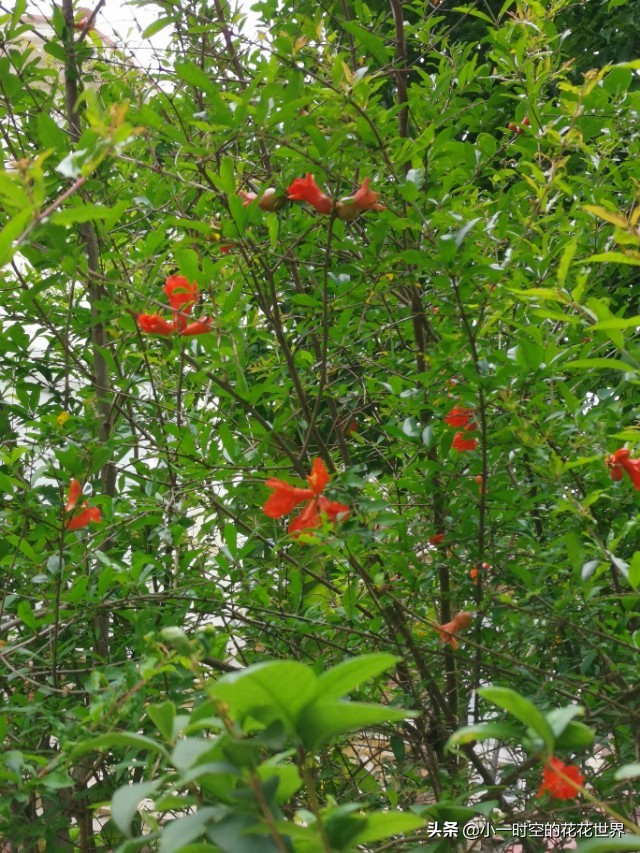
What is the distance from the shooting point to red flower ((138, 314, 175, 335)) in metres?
1.38

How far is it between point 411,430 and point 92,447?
1.75ft

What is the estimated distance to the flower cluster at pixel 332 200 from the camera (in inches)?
54.1

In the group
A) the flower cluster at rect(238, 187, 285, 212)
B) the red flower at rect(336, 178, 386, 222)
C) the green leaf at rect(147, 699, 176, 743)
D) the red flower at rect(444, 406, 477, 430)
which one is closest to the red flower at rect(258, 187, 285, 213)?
the flower cluster at rect(238, 187, 285, 212)

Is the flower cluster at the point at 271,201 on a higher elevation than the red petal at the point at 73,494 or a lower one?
higher

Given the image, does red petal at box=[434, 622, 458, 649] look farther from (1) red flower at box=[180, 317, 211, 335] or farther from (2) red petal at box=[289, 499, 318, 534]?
(1) red flower at box=[180, 317, 211, 335]

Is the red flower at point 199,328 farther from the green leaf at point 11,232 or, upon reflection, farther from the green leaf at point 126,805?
the green leaf at point 126,805

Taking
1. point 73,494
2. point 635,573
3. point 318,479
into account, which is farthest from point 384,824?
point 73,494

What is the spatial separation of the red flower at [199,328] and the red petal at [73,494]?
29 centimetres

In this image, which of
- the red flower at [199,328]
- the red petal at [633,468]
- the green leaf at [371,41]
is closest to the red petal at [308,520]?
the red flower at [199,328]

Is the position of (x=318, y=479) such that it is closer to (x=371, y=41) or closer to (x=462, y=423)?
(x=462, y=423)

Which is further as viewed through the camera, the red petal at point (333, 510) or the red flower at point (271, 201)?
the red flower at point (271, 201)

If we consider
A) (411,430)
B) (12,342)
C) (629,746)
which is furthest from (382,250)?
(629,746)

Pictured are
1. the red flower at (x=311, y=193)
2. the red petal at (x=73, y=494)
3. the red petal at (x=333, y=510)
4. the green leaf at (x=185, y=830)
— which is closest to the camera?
the green leaf at (x=185, y=830)

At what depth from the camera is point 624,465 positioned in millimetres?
1209
